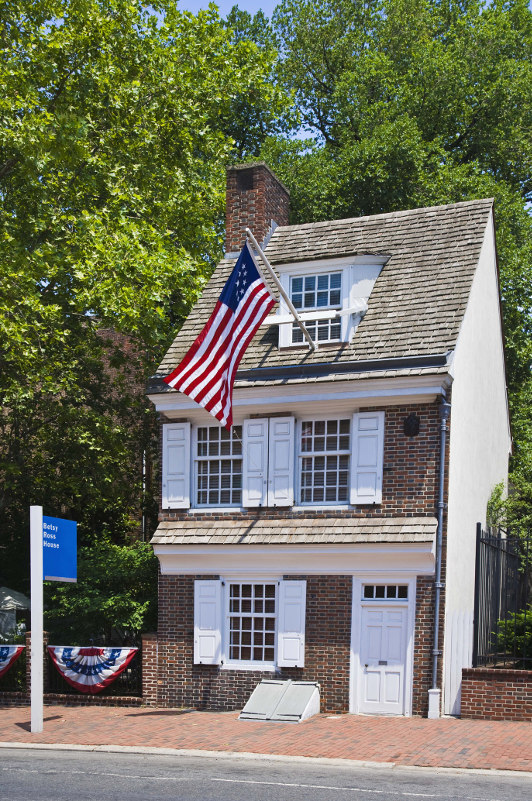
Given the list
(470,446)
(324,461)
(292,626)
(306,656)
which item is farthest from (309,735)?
(470,446)

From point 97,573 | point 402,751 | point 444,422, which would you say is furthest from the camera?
point 97,573

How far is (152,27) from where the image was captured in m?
25.4

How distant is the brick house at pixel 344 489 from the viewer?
1738 cm

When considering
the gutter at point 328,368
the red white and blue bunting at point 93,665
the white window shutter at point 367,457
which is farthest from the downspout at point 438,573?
the red white and blue bunting at point 93,665

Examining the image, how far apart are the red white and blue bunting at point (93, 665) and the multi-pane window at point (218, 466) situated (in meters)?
3.19

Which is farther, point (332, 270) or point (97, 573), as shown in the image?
point (97, 573)

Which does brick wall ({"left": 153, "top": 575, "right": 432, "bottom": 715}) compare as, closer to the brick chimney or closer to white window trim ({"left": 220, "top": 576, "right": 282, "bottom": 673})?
white window trim ({"left": 220, "top": 576, "right": 282, "bottom": 673})

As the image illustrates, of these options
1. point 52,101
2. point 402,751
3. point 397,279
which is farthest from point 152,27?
point 402,751

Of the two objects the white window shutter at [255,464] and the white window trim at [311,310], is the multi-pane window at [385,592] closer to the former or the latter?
the white window shutter at [255,464]

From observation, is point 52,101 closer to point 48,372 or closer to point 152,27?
point 152,27

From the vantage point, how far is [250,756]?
44.5ft

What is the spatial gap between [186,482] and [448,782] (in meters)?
9.17

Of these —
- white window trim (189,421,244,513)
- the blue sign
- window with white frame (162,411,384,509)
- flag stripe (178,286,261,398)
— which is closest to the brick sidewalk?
the blue sign

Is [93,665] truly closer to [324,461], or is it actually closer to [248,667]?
[248,667]
